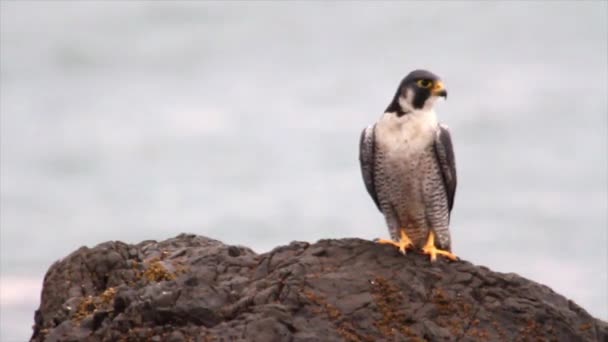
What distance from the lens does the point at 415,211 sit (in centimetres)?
1627

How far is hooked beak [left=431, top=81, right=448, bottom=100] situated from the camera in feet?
52.0

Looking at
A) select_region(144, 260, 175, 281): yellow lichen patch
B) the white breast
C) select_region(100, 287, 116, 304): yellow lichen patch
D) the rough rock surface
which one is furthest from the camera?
select_region(144, 260, 175, 281): yellow lichen patch

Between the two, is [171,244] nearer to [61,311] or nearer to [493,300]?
[61,311]

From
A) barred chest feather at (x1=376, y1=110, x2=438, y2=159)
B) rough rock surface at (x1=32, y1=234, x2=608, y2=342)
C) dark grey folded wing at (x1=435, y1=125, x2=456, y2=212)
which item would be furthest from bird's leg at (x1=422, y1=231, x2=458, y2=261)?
barred chest feather at (x1=376, y1=110, x2=438, y2=159)

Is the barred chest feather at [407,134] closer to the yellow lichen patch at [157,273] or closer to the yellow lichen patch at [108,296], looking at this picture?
the yellow lichen patch at [157,273]

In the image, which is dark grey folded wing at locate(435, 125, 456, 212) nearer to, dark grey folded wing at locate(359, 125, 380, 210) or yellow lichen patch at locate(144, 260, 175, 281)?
dark grey folded wing at locate(359, 125, 380, 210)

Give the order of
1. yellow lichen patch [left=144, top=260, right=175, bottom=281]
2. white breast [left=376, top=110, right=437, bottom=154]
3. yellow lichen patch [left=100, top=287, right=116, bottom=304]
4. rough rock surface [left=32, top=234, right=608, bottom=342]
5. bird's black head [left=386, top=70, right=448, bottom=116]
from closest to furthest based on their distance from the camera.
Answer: rough rock surface [left=32, top=234, right=608, bottom=342] → white breast [left=376, top=110, right=437, bottom=154] → bird's black head [left=386, top=70, right=448, bottom=116] → yellow lichen patch [left=100, top=287, right=116, bottom=304] → yellow lichen patch [left=144, top=260, right=175, bottom=281]

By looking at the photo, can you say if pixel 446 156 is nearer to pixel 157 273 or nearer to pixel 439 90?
pixel 439 90

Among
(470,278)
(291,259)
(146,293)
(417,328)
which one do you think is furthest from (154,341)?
(470,278)

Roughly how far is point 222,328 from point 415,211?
10.6 ft

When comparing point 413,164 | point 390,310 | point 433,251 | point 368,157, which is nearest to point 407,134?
point 413,164

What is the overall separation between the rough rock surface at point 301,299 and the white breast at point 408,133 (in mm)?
1553

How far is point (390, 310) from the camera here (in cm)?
1547

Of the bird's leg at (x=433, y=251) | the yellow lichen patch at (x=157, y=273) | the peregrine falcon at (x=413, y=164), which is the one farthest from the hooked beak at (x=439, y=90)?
the yellow lichen patch at (x=157, y=273)
